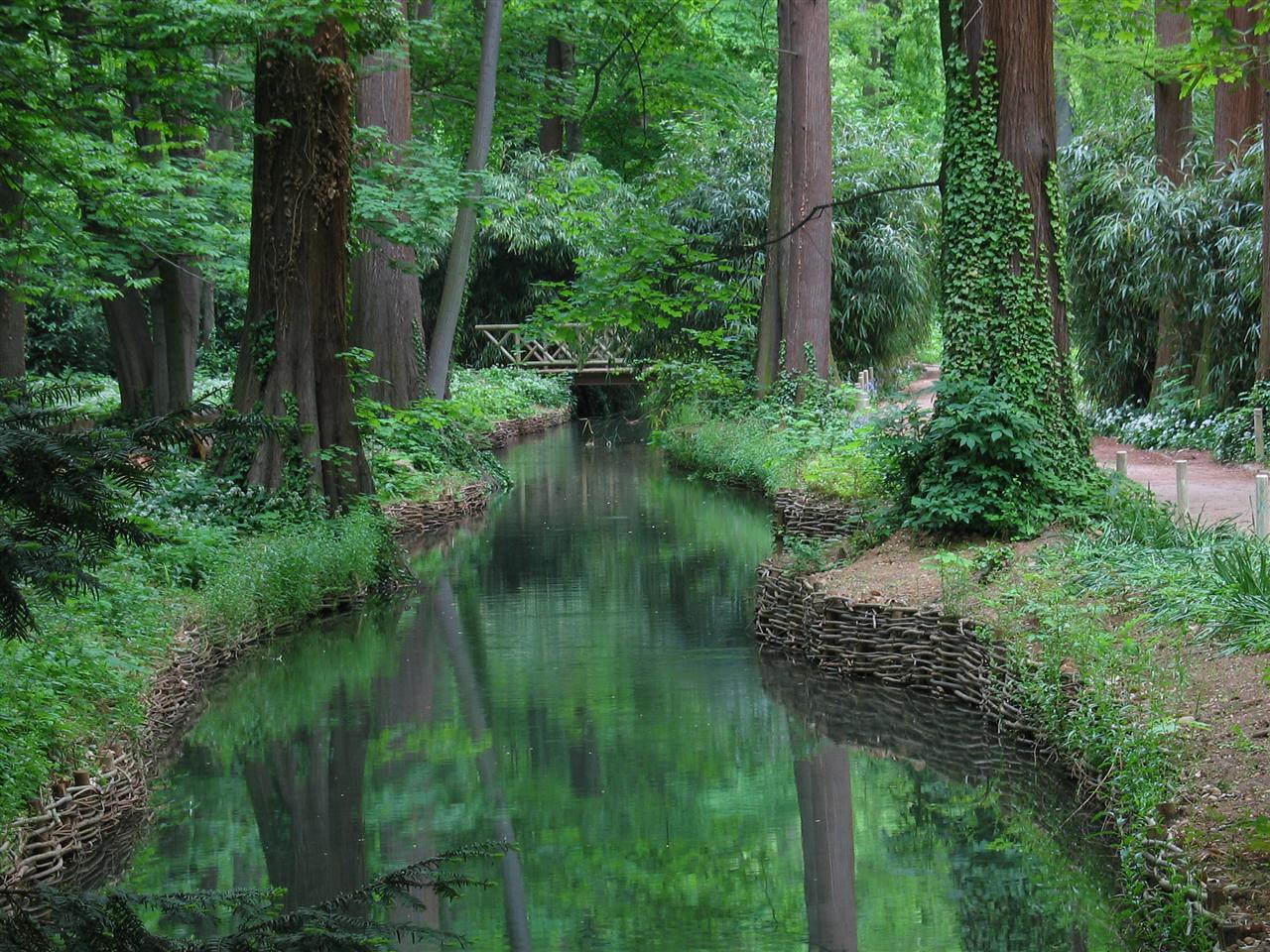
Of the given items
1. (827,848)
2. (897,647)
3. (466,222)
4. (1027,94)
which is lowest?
(827,848)

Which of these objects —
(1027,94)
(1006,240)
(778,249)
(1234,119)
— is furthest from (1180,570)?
(778,249)

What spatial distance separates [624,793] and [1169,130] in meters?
18.4

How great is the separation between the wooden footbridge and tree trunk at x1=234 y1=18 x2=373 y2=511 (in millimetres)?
21963

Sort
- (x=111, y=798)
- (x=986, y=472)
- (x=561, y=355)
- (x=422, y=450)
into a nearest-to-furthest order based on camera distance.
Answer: (x=111, y=798), (x=986, y=472), (x=422, y=450), (x=561, y=355)

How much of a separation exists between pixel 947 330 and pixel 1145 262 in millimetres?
10879

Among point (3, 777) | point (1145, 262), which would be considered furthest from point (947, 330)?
point (1145, 262)

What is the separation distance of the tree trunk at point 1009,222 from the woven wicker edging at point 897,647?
2.16 m

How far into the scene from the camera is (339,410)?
14242mm

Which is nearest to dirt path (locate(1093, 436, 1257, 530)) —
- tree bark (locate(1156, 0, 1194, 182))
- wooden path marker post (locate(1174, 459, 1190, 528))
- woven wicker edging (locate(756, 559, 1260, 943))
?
wooden path marker post (locate(1174, 459, 1190, 528))

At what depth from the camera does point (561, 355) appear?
1474 inches

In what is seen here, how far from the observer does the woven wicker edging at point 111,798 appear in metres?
6.47

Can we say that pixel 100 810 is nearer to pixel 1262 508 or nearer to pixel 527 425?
pixel 1262 508

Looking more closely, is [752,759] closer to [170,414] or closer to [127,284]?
[170,414]

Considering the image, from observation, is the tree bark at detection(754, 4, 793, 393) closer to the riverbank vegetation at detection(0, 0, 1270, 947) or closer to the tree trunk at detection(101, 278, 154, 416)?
the riverbank vegetation at detection(0, 0, 1270, 947)
